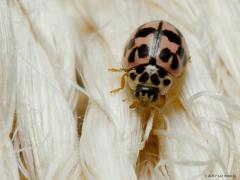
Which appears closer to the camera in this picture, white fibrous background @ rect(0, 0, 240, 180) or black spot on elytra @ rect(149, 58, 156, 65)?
white fibrous background @ rect(0, 0, 240, 180)

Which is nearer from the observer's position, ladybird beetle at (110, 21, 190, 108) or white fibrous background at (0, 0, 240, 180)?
white fibrous background at (0, 0, 240, 180)

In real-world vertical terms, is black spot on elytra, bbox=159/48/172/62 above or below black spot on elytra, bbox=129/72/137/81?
above

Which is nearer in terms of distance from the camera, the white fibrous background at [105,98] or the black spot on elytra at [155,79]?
the white fibrous background at [105,98]

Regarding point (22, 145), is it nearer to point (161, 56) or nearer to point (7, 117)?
point (7, 117)

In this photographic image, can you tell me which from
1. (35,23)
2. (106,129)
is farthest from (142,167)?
(35,23)

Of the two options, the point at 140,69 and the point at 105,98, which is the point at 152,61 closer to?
the point at 140,69

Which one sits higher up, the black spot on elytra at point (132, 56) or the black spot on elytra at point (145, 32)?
the black spot on elytra at point (145, 32)
